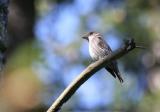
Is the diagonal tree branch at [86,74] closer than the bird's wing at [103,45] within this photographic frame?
Yes

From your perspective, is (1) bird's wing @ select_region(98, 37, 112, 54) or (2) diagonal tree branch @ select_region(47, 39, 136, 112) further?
(1) bird's wing @ select_region(98, 37, 112, 54)

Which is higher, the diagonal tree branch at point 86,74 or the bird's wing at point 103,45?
the bird's wing at point 103,45

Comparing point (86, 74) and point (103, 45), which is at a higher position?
point (103, 45)

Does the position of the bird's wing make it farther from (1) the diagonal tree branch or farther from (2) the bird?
(1) the diagonal tree branch

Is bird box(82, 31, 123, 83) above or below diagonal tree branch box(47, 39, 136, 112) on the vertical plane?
above

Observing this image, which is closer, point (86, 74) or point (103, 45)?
point (86, 74)

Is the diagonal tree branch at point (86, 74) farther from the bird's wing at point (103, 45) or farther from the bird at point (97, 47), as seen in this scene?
the bird's wing at point (103, 45)

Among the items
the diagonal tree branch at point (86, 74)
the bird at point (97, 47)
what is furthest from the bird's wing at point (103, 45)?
the diagonal tree branch at point (86, 74)

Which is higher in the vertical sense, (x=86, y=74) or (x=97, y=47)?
(x=97, y=47)

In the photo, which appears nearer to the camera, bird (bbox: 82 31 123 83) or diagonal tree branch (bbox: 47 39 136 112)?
diagonal tree branch (bbox: 47 39 136 112)

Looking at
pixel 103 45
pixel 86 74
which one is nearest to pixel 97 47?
pixel 103 45

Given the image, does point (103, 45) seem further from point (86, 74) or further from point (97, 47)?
point (86, 74)

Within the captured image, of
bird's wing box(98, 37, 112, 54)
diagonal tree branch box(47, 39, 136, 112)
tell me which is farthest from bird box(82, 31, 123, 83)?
diagonal tree branch box(47, 39, 136, 112)

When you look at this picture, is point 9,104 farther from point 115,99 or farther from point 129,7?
point 129,7
